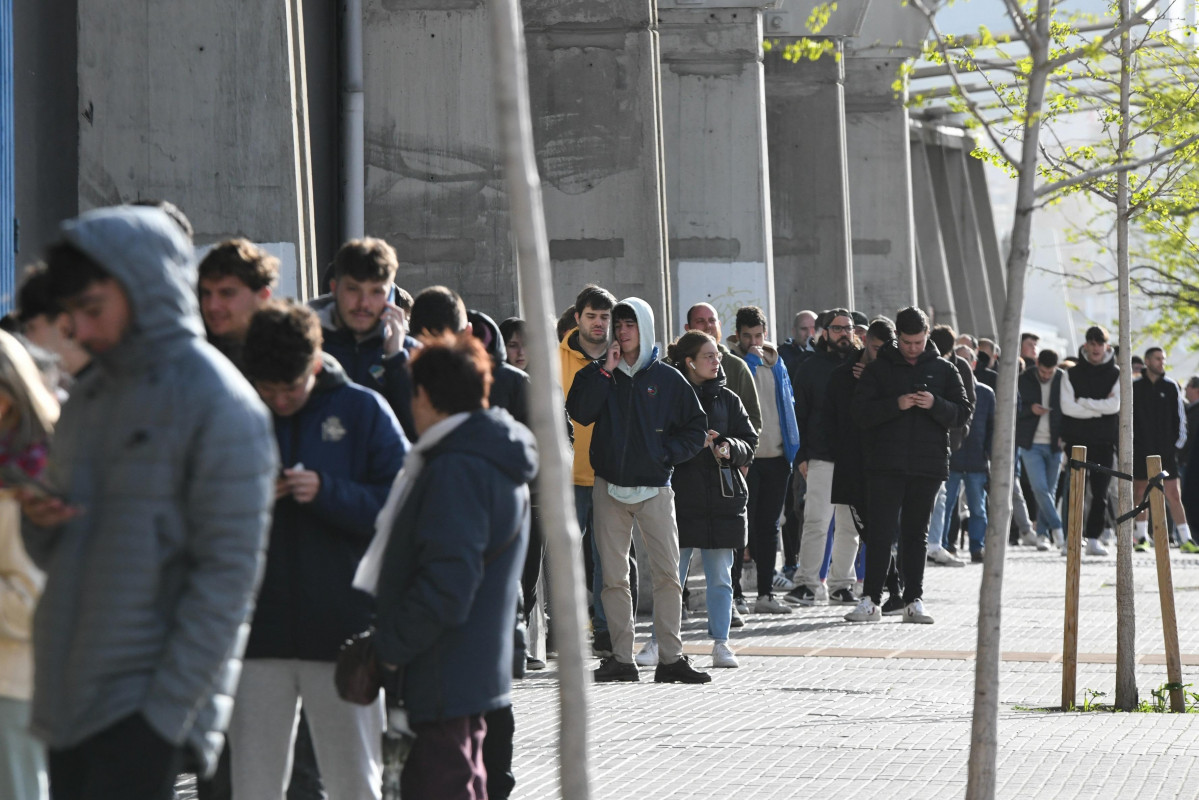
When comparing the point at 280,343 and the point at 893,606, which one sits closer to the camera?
the point at 280,343

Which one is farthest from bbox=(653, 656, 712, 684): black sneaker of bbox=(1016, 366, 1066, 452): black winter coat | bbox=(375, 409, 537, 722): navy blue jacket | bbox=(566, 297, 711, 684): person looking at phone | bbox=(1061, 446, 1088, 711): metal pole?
bbox=(1016, 366, 1066, 452): black winter coat

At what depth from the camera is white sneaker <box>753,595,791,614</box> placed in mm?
14430

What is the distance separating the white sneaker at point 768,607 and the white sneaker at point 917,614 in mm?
1089

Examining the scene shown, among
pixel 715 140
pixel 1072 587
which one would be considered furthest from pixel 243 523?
pixel 715 140

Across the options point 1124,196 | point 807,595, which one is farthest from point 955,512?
point 1124,196

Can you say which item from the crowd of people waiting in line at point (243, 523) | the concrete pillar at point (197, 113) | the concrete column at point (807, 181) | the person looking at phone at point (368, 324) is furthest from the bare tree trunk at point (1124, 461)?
the concrete column at point (807, 181)

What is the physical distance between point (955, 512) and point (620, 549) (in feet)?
37.2

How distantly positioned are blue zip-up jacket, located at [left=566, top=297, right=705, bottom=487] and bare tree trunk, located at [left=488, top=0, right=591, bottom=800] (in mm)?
6272

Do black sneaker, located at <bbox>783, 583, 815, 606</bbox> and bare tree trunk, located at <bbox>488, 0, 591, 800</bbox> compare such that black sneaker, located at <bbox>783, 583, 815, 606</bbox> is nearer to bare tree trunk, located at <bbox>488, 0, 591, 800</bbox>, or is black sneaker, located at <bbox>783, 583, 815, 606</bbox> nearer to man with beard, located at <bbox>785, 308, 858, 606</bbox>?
man with beard, located at <bbox>785, 308, 858, 606</bbox>

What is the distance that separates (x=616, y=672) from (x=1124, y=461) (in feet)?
9.89

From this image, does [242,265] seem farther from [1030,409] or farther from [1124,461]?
[1030,409]

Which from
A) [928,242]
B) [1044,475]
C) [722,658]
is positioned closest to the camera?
[722,658]

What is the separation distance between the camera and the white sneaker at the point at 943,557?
19.4m

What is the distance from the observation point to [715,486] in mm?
11289
